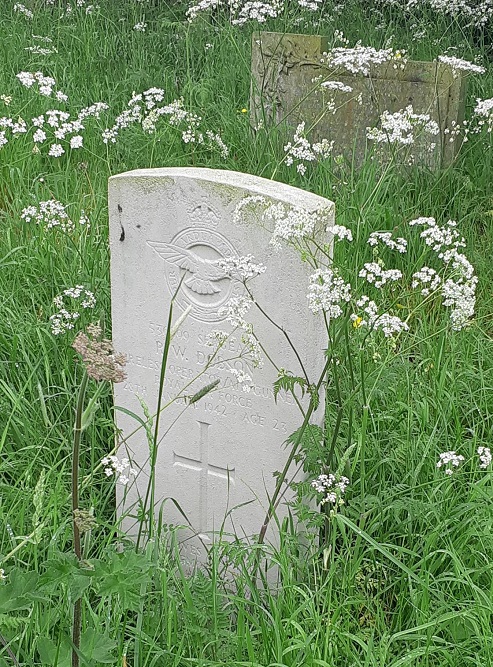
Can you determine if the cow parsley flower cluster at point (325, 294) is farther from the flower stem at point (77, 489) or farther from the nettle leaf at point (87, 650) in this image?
the nettle leaf at point (87, 650)

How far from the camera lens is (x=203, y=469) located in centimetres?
262

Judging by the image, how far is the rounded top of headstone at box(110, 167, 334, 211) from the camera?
220cm

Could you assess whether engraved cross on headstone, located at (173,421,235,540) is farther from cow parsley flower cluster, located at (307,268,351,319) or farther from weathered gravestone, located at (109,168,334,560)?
cow parsley flower cluster, located at (307,268,351,319)

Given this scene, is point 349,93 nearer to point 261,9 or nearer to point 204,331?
point 261,9

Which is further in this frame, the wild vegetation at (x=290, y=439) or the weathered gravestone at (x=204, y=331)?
the weathered gravestone at (x=204, y=331)

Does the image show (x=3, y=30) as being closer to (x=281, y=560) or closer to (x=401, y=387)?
(x=401, y=387)

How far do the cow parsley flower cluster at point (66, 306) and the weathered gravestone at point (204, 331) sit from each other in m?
0.38

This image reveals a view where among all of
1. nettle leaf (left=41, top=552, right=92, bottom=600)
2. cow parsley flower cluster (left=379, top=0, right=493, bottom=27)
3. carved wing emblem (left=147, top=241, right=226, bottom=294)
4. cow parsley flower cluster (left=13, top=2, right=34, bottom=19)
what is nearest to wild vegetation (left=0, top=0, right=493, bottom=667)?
nettle leaf (left=41, top=552, right=92, bottom=600)

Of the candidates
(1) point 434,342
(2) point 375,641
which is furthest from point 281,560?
(1) point 434,342

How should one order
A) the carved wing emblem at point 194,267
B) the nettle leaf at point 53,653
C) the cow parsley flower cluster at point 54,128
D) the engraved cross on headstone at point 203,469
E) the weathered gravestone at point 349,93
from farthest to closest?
the weathered gravestone at point 349,93
the cow parsley flower cluster at point 54,128
the engraved cross on headstone at point 203,469
the carved wing emblem at point 194,267
the nettle leaf at point 53,653

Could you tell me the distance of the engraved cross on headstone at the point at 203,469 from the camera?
257 centimetres

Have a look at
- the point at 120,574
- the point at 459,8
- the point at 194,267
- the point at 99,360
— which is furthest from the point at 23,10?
the point at 120,574

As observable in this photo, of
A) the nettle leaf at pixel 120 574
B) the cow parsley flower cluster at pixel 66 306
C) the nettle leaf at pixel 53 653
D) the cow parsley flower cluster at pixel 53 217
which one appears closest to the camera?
the nettle leaf at pixel 120 574

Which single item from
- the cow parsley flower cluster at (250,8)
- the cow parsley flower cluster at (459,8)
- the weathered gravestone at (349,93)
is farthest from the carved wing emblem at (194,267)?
the cow parsley flower cluster at (459,8)
